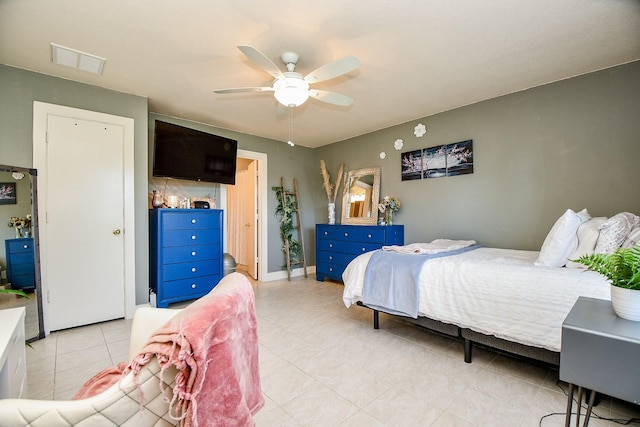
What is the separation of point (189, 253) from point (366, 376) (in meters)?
2.56

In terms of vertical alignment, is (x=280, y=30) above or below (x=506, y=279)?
above

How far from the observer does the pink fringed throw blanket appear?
70cm

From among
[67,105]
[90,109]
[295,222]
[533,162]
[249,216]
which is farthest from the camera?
[249,216]

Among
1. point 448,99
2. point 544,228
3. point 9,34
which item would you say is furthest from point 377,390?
point 9,34

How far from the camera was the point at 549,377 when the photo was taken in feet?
6.40

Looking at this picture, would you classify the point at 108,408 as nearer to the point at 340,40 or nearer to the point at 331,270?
the point at 340,40

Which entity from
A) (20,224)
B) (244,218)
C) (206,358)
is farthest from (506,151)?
(20,224)

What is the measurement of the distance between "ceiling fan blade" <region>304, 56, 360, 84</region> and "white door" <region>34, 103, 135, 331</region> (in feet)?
7.69

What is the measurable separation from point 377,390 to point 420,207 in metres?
2.68

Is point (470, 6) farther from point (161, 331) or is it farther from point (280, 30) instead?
point (161, 331)

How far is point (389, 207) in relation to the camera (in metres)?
4.15

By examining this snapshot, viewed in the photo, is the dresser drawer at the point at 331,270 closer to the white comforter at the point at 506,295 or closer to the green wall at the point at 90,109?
the green wall at the point at 90,109

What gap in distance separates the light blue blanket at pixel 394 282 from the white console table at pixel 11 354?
2262 millimetres

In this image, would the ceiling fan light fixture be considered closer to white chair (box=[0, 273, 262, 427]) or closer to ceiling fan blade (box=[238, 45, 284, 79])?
ceiling fan blade (box=[238, 45, 284, 79])
